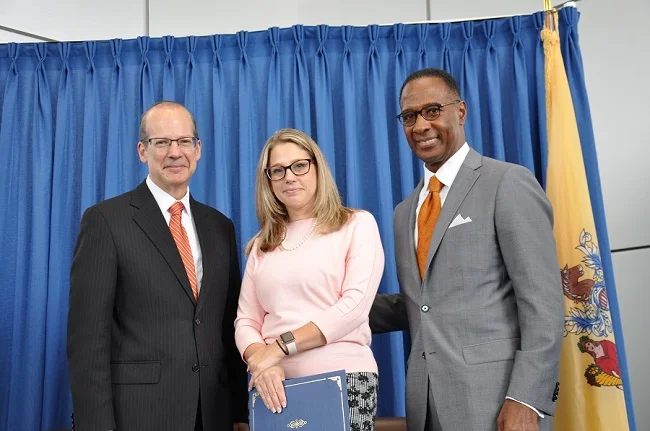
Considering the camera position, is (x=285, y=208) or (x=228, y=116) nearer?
(x=285, y=208)

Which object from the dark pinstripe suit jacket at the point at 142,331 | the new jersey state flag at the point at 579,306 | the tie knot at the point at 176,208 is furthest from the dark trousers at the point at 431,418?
the tie knot at the point at 176,208

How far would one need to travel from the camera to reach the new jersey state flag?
8.58 feet

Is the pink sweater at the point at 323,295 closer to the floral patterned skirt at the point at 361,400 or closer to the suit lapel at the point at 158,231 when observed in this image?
the floral patterned skirt at the point at 361,400

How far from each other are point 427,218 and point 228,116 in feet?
4.57

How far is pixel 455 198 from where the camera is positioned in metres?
2.11

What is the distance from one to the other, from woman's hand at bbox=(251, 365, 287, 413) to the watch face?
0.08m

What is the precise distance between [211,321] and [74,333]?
1.36 ft

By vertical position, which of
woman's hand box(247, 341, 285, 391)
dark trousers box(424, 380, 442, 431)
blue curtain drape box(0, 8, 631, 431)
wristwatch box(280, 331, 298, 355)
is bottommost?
dark trousers box(424, 380, 442, 431)

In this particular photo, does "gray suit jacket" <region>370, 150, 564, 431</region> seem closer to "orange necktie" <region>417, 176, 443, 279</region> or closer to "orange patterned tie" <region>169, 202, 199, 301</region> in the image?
"orange necktie" <region>417, 176, 443, 279</region>

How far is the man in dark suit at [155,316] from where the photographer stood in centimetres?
212

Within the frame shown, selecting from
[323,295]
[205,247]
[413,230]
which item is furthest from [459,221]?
[205,247]

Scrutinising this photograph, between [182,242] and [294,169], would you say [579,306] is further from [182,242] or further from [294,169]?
[182,242]

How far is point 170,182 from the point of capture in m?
2.38

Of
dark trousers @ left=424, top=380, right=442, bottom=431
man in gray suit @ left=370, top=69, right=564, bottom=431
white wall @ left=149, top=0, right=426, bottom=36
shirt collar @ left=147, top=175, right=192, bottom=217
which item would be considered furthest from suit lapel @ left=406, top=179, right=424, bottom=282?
white wall @ left=149, top=0, right=426, bottom=36
